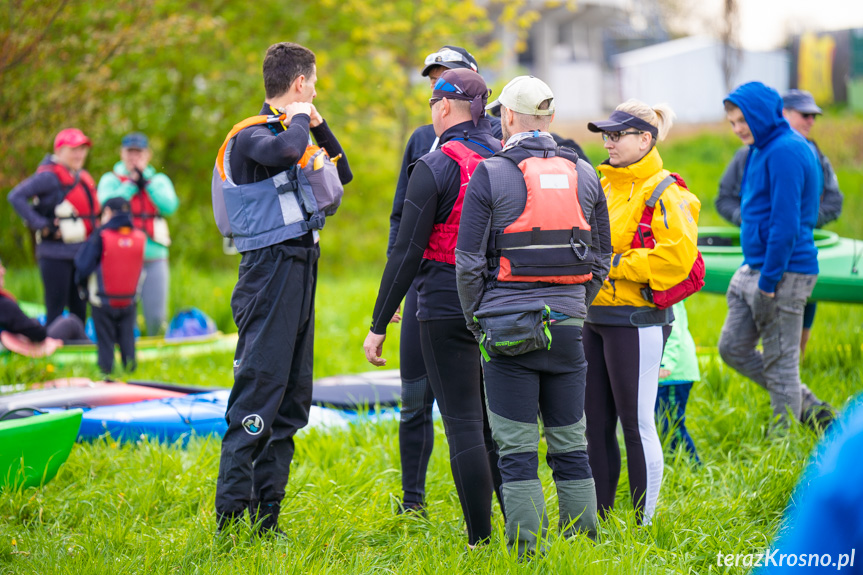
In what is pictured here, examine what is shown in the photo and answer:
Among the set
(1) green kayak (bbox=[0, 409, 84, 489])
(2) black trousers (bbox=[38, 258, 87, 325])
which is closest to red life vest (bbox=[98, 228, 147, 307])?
(2) black trousers (bbox=[38, 258, 87, 325])

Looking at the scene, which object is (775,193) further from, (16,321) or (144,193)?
(144,193)

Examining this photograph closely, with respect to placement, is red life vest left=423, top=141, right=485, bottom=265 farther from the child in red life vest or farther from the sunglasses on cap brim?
the child in red life vest

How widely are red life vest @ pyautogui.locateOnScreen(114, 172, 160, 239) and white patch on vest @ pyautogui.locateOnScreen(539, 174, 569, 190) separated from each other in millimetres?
4901

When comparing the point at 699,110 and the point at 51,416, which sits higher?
the point at 699,110

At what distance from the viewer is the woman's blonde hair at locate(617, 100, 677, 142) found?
333 centimetres

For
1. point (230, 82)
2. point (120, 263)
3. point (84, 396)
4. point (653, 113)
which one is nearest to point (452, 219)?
point (653, 113)

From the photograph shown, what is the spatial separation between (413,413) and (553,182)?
1.39 metres

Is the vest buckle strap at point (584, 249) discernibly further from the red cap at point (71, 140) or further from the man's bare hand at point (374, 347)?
the red cap at point (71, 140)

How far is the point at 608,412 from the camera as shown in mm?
3430

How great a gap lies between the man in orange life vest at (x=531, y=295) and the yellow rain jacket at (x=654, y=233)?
44 centimetres

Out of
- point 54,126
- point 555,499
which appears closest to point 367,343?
point 555,499

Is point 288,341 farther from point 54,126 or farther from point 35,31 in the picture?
point 54,126

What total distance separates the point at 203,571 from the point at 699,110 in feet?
66.9

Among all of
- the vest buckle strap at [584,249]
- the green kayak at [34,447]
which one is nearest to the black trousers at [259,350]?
the green kayak at [34,447]
